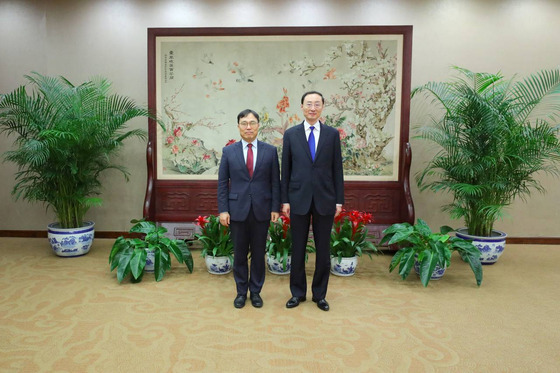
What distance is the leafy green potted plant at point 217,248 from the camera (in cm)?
407

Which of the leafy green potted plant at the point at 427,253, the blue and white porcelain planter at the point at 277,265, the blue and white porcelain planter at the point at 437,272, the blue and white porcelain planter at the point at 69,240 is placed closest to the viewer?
the leafy green potted plant at the point at 427,253

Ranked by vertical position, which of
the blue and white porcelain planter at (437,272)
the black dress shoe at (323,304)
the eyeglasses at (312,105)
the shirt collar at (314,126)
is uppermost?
the eyeglasses at (312,105)

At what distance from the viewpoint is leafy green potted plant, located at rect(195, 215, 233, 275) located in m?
4.07

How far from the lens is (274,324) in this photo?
301cm

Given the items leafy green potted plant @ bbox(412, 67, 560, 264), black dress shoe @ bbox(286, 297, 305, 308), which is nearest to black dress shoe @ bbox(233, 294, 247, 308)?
black dress shoe @ bbox(286, 297, 305, 308)

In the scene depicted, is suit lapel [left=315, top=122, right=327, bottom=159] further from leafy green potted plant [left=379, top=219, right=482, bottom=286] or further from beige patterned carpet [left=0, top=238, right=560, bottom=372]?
leafy green potted plant [left=379, top=219, right=482, bottom=286]

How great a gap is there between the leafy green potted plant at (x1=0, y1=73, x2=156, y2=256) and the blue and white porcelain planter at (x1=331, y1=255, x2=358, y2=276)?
102 inches

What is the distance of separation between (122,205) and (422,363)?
4.25 m

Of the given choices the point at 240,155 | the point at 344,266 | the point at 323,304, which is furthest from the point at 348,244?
the point at 240,155

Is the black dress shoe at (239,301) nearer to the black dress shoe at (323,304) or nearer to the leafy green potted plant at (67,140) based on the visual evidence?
the black dress shoe at (323,304)

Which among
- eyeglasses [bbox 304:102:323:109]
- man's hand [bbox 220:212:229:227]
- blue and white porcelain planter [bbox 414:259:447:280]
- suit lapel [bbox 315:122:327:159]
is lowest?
blue and white porcelain planter [bbox 414:259:447:280]

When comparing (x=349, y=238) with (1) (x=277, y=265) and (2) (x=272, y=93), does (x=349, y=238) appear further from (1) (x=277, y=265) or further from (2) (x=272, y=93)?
(2) (x=272, y=93)

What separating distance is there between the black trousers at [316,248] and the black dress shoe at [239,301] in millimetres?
386

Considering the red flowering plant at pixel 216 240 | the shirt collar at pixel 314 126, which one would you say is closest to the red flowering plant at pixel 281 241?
the red flowering plant at pixel 216 240
